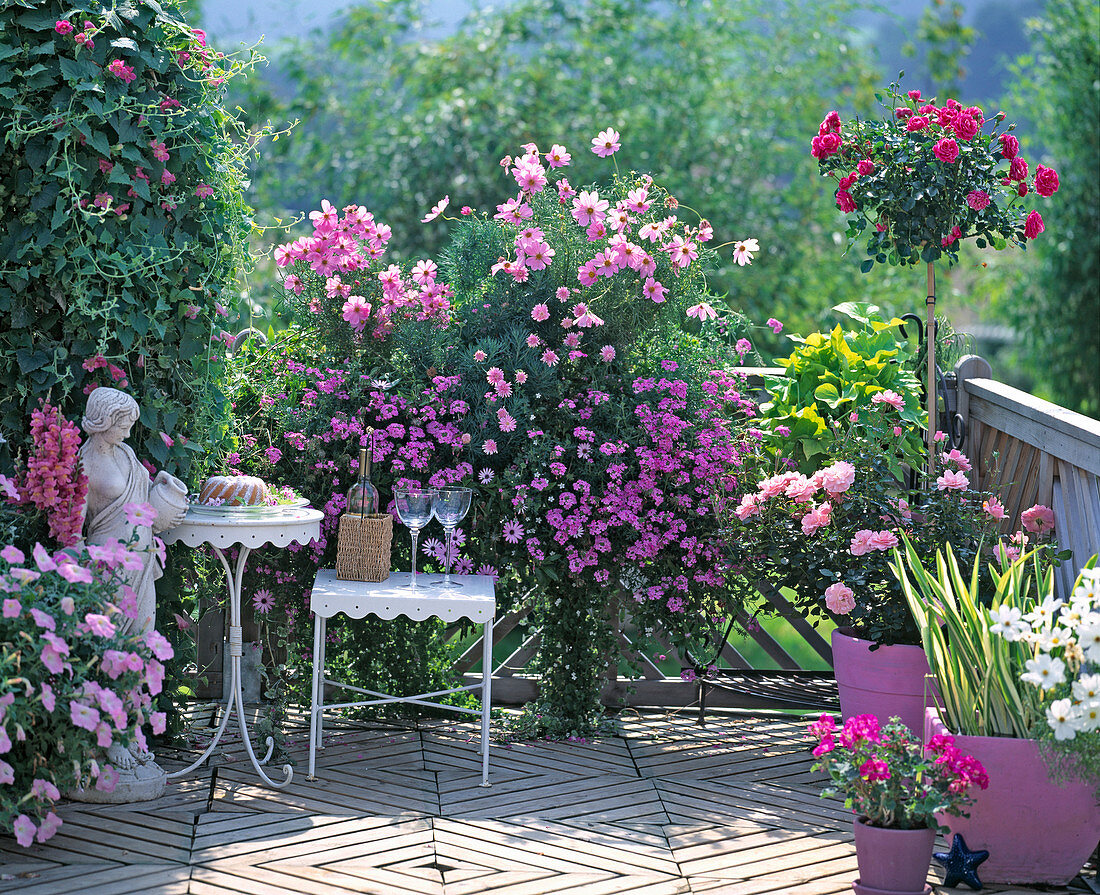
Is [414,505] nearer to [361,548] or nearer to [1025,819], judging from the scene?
[361,548]

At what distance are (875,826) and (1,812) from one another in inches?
72.6

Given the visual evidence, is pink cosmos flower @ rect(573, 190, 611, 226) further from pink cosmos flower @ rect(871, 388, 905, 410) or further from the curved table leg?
the curved table leg

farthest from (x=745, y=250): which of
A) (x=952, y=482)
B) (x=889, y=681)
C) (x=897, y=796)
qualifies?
(x=897, y=796)

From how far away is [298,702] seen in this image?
3.75 meters

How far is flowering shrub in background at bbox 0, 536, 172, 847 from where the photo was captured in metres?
2.44

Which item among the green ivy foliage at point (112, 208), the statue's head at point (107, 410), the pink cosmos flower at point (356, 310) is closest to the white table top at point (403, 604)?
the green ivy foliage at point (112, 208)

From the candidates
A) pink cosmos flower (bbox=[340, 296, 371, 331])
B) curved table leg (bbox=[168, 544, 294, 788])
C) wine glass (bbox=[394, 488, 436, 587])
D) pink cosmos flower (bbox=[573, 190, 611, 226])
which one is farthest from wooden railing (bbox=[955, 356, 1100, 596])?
curved table leg (bbox=[168, 544, 294, 788])

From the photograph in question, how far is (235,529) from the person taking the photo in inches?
120

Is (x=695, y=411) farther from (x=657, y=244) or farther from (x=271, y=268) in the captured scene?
(x=271, y=268)

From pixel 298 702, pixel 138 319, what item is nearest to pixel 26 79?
pixel 138 319

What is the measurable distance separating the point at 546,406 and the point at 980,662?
1.49 metres

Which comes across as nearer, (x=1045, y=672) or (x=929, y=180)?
(x=1045, y=672)

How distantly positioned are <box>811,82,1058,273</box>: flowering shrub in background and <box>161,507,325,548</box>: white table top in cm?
178

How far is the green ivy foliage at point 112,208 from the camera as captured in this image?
290cm
